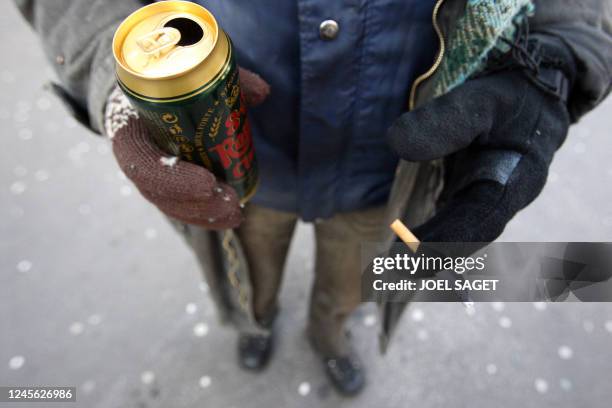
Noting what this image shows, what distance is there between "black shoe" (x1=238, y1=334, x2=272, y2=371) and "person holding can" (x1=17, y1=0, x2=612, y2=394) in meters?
0.58

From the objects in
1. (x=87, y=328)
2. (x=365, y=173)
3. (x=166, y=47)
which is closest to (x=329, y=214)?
(x=365, y=173)

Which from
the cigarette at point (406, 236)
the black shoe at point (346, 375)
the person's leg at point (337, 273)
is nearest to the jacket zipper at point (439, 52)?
the cigarette at point (406, 236)

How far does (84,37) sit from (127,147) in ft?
0.79

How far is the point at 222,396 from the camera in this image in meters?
1.26

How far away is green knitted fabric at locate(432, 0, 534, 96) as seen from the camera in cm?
56

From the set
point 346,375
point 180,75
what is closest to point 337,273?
point 346,375

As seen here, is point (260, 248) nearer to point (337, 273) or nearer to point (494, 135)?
point (337, 273)

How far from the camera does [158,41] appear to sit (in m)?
0.48

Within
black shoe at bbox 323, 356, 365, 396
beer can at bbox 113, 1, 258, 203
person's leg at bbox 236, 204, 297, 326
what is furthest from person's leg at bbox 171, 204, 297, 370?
beer can at bbox 113, 1, 258, 203

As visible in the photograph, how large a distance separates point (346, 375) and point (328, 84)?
0.87 m

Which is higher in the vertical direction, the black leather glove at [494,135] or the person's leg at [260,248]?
the black leather glove at [494,135]

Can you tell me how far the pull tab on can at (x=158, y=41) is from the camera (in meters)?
0.48

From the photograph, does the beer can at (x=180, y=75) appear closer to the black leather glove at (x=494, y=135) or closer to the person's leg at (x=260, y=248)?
the black leather glove at (x=494, y=135)

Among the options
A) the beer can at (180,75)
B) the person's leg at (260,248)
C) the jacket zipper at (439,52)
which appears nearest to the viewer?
the beer can at (180,75)
